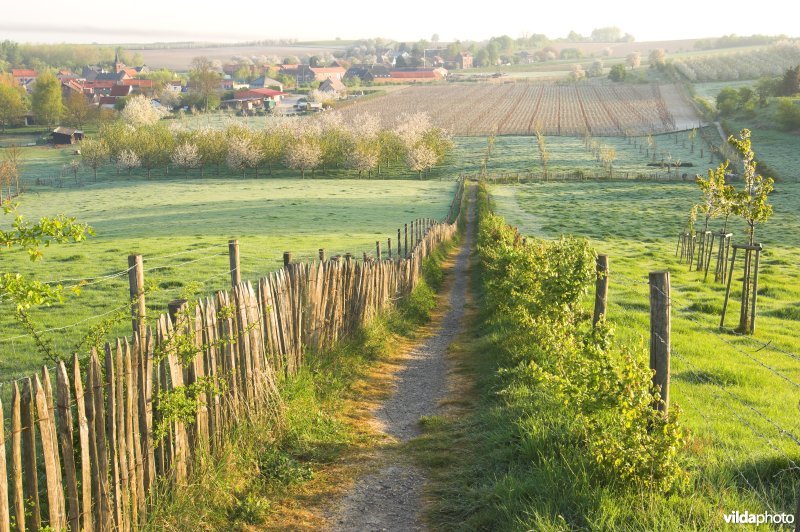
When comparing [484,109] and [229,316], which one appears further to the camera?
[484,109]

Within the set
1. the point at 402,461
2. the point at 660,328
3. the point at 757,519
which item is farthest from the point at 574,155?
the point at 757,519

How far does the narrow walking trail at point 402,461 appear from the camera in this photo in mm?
8297

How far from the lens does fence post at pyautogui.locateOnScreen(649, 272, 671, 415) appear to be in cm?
759

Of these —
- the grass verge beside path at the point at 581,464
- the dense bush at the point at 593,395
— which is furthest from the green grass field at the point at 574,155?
the grass verge beside path at the point at 581,464

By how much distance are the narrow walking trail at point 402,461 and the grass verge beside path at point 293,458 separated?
25 centimetres

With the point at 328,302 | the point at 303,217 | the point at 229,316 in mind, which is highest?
the point at 229,316

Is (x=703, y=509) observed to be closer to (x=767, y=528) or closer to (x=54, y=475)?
(x=767, y=528)

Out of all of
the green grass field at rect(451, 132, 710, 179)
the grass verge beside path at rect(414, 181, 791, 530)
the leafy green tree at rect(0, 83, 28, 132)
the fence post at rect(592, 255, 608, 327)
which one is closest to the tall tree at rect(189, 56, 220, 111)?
the leafy green tree at rect(0, 83, 28, 132)

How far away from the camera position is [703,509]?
655 cm

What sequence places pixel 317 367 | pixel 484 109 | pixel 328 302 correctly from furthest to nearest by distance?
pixel 484 109 < pixel 328 302 < pixel 317 367

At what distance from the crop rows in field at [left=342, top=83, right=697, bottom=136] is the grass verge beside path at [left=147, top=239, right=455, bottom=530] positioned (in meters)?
101

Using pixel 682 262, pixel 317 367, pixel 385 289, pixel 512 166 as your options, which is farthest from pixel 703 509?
pixel 512 166

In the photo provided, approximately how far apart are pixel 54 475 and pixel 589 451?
4.91m

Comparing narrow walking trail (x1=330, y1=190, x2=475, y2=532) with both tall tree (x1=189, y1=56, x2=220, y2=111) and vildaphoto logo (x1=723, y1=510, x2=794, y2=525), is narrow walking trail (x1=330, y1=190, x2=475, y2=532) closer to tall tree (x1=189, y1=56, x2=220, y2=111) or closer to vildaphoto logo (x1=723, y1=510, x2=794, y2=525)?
vildaphoto logo (x1=723, y1=510, x2=794, y2=525)
